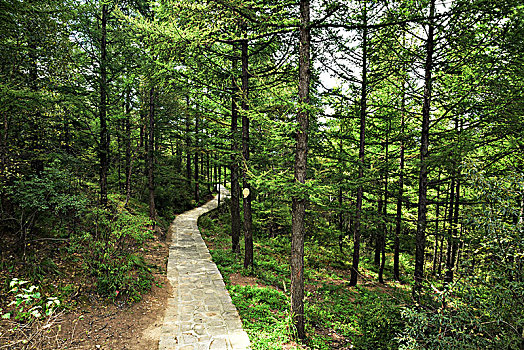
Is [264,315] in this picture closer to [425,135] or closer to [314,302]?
[314,302]

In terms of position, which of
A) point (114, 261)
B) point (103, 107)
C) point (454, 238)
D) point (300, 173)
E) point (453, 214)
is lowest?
point (114, 261)

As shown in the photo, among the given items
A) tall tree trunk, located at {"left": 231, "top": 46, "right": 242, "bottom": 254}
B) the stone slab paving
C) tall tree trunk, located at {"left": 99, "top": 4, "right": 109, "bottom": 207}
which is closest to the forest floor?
the stone slab paving

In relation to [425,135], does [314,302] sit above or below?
below

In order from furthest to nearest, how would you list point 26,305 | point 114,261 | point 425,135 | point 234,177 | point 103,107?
point 103,107 < point 234,177 < point 425,135 < point 114,261 < point 26,305

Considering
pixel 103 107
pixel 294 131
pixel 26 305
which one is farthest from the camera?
pixel 103 107

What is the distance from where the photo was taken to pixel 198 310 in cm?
603

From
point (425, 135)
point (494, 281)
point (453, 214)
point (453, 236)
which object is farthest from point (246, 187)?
point (453, 214)

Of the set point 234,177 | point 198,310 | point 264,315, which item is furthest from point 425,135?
point 198,310

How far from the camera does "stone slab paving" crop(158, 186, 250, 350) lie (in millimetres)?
4844

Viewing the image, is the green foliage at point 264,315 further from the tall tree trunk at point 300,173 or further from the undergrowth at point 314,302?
the tall tree trunk at point 300,173

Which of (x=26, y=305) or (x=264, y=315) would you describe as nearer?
(x=26, y=305)

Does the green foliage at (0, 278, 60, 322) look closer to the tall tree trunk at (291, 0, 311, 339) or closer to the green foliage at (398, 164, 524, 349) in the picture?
the tall tree trunk at (291, 0, 311, 339)

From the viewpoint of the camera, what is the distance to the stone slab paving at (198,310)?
484cm

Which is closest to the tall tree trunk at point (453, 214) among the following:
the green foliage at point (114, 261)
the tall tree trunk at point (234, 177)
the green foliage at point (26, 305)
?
the green foliage at point (26, 305)
